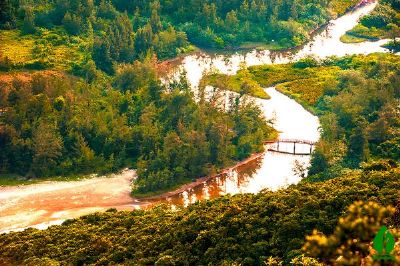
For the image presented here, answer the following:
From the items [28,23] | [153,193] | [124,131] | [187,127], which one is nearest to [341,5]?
[28,23]

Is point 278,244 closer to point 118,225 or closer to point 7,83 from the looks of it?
point 118,225

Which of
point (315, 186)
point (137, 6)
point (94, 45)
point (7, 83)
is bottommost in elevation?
point (315, 186)

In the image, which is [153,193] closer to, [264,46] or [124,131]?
[124,131]

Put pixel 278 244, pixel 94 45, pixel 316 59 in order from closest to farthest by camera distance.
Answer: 1. pixel 278 244
2. pixel 94 45
3. pixel 316 59

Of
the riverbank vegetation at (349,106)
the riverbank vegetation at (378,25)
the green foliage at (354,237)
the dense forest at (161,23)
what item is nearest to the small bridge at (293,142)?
the riverbank vegetation at (349,106)

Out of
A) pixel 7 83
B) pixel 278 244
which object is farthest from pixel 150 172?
pixel 278 244

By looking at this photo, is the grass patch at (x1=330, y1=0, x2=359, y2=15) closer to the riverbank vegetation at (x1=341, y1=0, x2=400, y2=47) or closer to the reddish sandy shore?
the riverbank vegetation at (x1=341, y1=0, x2=400, y2=47)
